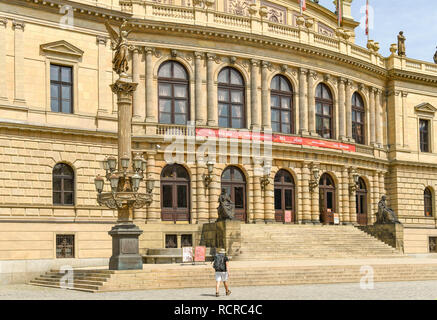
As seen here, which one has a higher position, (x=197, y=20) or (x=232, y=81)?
(x=197, y=20)

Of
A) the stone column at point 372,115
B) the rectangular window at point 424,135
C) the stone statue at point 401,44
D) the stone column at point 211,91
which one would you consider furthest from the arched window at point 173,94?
the rectangular window at point 424,135

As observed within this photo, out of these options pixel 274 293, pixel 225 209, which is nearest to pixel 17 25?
pixel 225 209

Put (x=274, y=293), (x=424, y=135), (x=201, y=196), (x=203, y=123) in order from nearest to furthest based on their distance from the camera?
(x=274, y=293)
(x=201, y=196)
(x=203, y=123)
(x=424, y=135)

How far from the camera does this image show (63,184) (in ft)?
136

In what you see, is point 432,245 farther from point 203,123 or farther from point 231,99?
point 203,123

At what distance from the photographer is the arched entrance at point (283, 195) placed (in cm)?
4944

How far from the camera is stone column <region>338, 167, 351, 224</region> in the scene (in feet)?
172

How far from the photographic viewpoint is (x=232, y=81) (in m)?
48.8

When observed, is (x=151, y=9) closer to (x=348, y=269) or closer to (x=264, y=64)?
(x=264, y=64)

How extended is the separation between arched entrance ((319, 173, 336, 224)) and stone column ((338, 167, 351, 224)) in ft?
2.21

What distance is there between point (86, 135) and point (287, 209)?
51.4 feet

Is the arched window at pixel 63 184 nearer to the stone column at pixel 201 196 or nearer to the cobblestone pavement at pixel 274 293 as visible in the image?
the stone column at pixel 201 196

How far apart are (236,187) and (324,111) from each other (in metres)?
10.1
